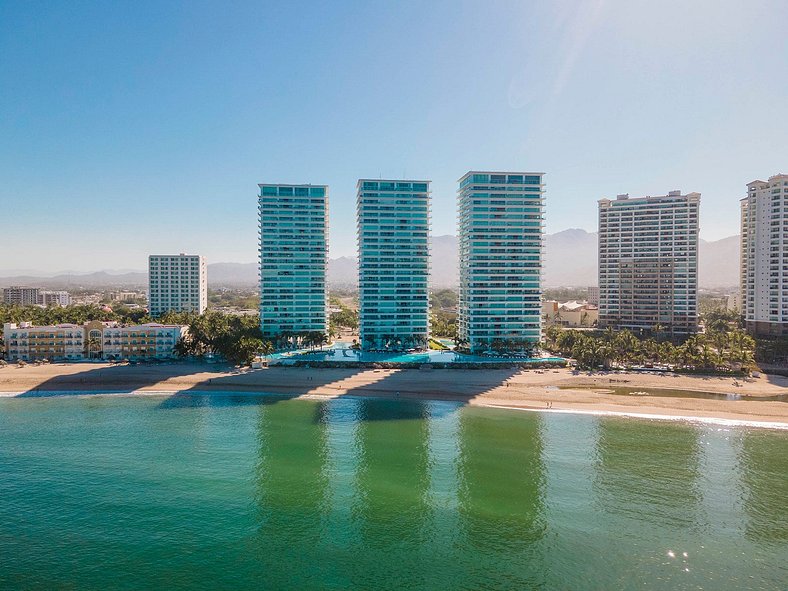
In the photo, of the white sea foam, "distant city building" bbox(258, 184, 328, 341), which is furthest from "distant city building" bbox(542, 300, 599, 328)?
the white sea foam

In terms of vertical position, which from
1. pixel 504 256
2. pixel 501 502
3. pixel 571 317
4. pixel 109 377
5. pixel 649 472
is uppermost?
pixel 504 256

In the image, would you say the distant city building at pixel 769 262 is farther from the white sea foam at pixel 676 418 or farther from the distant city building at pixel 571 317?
the white sea foam at pixel 676 418

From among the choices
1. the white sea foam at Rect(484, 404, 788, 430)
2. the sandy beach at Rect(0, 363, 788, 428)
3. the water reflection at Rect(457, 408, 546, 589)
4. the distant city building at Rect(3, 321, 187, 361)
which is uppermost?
the distant city building at Rect(3, 321, 187, 361)

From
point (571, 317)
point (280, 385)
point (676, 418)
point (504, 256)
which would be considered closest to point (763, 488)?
point (676, 418)

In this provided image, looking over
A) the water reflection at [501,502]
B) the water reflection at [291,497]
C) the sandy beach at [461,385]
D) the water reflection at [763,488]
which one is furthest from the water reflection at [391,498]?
the water reflection at [763,488]

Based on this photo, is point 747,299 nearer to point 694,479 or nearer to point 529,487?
point 694,479

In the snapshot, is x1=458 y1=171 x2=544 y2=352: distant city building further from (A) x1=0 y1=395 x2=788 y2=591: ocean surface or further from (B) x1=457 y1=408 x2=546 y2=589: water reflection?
(B) x1=457 y1=408 x2=546 y2=589: water reflection

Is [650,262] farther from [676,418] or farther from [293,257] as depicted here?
[293,257]
